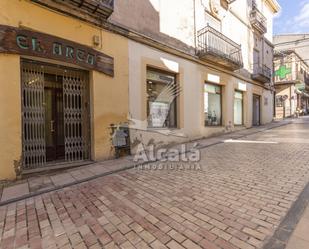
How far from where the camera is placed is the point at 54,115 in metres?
6.57

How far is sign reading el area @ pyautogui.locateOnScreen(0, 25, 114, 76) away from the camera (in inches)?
188

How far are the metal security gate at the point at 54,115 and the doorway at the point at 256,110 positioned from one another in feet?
45.7

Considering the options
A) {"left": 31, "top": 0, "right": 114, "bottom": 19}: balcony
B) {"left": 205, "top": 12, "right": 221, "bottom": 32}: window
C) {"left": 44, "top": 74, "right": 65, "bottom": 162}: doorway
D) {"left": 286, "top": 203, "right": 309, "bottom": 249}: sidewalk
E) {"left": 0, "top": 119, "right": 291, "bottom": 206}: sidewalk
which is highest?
{"left": 205, "top": 12, "right": 221, "bottom": 32}: window

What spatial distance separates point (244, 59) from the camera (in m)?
14.8

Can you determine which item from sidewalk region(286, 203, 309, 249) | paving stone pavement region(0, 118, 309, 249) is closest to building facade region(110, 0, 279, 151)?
paving stone pavement region(0, 118, 309, 249)

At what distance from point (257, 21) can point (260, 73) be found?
3435 millimetres

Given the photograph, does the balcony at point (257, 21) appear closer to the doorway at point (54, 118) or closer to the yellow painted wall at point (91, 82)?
the yellow painted wall at point (91, 82)

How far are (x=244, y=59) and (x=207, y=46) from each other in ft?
17.9

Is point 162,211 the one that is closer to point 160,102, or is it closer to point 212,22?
point 160,102

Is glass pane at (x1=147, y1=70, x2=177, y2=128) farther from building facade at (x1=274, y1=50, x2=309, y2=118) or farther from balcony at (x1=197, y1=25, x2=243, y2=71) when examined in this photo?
building facade at (x1=274, y1=50, x2=309, y2=118)

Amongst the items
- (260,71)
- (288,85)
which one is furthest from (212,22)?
(288,85)

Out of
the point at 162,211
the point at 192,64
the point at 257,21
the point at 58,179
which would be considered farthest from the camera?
the point at 257,21

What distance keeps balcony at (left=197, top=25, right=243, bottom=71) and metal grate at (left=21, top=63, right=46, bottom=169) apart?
708 cm

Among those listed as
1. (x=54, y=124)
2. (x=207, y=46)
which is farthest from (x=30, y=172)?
(x=207, y=46)
